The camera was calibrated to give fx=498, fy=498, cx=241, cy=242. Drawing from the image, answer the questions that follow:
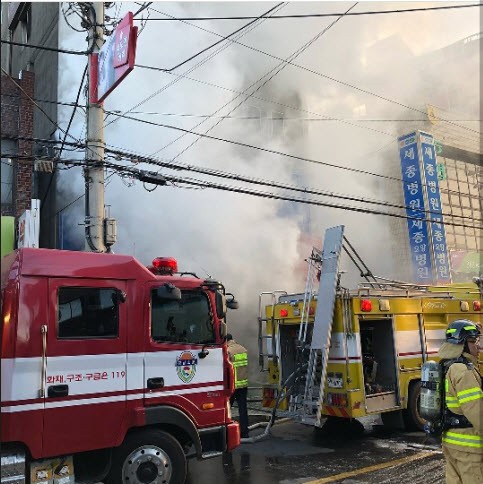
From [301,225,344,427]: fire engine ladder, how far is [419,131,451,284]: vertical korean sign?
10835mm

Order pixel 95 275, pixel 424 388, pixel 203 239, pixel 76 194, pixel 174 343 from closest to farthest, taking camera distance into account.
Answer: pixel 424 388, pixel 95 275, pixel 174 343, pixel 203 239, pixel 76 194

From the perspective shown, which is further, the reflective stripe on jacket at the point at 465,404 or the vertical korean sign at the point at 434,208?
the vertical korean sign at the point at 434,208

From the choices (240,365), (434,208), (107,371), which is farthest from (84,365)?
(434,208)

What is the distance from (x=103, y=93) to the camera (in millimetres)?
7016

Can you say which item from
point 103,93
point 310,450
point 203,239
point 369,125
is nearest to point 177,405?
point 310,450

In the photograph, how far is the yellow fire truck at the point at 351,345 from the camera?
6.31 metres

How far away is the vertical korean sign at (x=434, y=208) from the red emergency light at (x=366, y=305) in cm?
1076

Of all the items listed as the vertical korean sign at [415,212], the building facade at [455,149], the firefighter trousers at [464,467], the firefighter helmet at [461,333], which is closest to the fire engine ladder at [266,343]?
the firefighter helmet at [461,333]

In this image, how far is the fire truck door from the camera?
3752mm

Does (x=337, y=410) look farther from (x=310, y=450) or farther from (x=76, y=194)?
(x=76, y=194)

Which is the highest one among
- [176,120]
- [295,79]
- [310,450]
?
[295,79]

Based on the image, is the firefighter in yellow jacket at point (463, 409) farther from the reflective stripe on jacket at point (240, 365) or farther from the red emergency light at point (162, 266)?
the reflective stripe on jacket at point (240, 365)

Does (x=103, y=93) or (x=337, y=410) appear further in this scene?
(x=103, y=93)

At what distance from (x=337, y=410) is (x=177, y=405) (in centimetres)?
279
